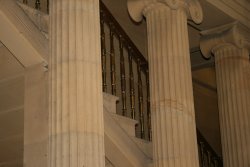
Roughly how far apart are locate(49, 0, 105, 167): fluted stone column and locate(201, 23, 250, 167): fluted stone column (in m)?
3.66

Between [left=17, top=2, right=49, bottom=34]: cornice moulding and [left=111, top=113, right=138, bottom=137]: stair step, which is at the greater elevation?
[left=17, top=2, right=49, bottom=34]: cornice moulding

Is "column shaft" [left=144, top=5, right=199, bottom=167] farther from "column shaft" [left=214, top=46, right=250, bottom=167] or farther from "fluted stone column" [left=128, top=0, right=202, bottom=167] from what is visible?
"column shaft" [left=214, top=46, right=250, bottom=167]

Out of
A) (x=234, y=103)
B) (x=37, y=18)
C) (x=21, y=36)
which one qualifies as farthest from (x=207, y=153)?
(x=21, y=36)

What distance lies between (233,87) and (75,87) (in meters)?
4.16

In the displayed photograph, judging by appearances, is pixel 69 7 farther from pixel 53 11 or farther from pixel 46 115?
pixel 46 115

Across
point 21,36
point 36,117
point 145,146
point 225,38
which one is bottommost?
point 145,146

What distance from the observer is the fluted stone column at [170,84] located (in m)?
7.55

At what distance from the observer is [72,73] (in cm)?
587

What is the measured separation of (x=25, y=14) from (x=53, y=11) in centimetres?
65

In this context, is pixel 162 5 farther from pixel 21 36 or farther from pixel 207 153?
pixel 207 153

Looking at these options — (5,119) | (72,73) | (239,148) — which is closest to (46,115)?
(72,73)

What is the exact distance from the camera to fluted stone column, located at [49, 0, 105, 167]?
5650mm

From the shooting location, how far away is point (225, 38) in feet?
30.8

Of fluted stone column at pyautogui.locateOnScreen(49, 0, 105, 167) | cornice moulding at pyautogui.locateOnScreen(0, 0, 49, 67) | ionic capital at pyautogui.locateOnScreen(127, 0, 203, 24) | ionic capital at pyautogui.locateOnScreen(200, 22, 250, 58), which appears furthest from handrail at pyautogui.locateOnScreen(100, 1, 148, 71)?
fluted stone column at pyautogui.locateOnScreen(49, 0, 105, 167)
